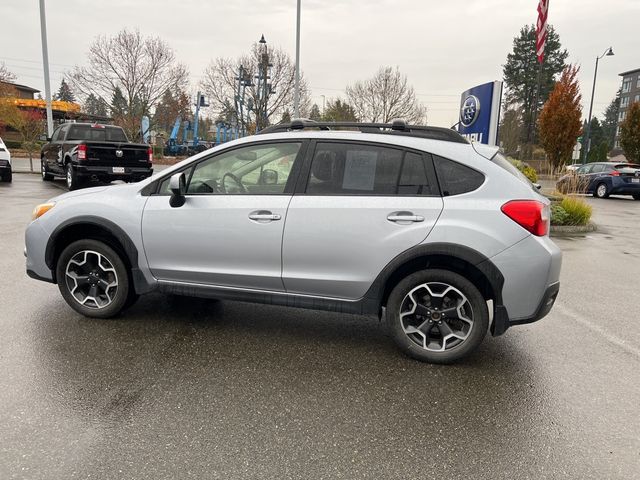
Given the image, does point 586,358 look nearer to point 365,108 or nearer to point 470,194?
point 470,194

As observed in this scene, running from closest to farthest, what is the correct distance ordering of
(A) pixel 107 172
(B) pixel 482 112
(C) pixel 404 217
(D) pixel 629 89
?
(C) pixel 404 217
(B) pixel 482 112
(A) pixel 107 172
(D) pixel 629 89

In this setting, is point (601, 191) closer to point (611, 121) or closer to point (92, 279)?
Answer: point (92, 279)

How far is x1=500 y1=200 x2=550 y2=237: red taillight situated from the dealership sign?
23.3ft

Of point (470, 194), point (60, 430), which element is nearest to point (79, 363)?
point (60, 430)

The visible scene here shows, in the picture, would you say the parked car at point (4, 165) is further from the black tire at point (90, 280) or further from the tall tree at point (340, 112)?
the tall tree at point (340, 112)

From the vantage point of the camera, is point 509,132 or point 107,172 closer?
point 107,172

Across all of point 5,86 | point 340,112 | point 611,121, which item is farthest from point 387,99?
point 611,121

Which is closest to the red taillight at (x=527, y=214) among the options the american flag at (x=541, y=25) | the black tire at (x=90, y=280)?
the black tire at (x=90, y=280)

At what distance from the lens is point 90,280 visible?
4.36 m

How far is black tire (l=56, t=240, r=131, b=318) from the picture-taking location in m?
4.27

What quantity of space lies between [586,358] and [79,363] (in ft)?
13.0

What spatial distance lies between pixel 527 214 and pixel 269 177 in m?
2.03

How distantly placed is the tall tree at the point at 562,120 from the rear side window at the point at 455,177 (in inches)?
992

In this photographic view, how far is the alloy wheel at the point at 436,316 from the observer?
11.9 ft
